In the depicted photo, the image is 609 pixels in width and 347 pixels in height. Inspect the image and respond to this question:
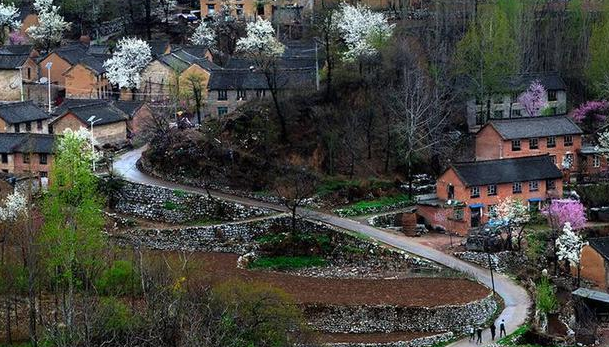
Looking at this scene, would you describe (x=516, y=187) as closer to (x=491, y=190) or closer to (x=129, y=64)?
(x=491, y=190)

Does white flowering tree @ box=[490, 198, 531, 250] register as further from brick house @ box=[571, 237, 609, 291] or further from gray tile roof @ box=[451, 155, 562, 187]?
brick house @ box=[571, 237, 609, 291]

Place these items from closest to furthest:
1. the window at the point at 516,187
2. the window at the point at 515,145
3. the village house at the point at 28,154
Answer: the window at the point at 516,187 → the village house at the point at 28,154 → the window at the point at 515,145

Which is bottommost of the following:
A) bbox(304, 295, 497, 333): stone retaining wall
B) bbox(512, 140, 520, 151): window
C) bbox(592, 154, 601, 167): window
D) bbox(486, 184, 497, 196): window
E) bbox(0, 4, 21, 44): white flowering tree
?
bbox(304, 295, 497, 333): stone retaining wall

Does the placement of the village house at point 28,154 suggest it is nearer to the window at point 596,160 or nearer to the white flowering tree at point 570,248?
the white flowering tree at point 570,248

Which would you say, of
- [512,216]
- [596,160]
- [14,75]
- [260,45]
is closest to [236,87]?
[260,45]

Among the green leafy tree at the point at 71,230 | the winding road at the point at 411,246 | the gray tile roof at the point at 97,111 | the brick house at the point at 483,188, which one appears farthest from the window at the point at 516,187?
the gray tile roof at the point at 97,111

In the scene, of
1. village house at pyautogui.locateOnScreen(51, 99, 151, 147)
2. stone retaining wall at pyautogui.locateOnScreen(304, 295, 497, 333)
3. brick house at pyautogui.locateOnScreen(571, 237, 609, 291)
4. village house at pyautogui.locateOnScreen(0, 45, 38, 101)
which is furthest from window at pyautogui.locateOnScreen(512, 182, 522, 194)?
village house at pyautogui.locateOnScreen(0, 45, 38, 101)

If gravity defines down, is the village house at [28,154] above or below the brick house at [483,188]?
above

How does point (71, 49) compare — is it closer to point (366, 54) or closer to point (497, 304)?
point (366, 54)
